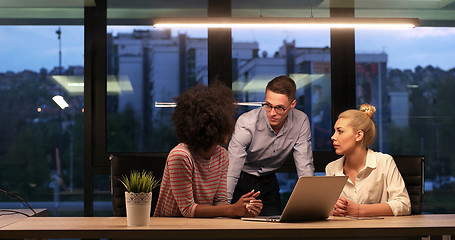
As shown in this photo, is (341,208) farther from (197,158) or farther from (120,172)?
(120,172)

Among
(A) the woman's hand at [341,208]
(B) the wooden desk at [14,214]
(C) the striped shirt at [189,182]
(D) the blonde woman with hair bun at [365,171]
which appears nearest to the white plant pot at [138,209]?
(C) the striped shirt at [189,182]

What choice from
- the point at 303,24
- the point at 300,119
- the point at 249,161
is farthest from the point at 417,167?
the point at 303,24

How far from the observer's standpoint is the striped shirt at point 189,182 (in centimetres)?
238

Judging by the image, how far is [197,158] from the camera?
2.50m

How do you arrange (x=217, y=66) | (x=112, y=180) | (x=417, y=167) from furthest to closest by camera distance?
(x=217, y=66) < (x=417, y=167) < (x=112, y=180)

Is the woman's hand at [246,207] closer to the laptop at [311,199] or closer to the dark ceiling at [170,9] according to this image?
the laptop at [311,199]

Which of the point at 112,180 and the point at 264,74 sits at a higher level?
the point at 264,74

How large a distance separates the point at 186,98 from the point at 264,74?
91.4 inches

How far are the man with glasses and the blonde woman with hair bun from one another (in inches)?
19.5

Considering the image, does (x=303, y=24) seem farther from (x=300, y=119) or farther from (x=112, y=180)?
(x=112, y=180)

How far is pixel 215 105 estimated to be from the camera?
2396mm

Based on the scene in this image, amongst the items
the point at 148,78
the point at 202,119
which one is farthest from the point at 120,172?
the point at 148,78

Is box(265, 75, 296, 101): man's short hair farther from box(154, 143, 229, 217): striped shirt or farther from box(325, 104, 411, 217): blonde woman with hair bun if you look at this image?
box(154, 143, 229, 217): striped shirt

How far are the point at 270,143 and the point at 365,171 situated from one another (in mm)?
835
